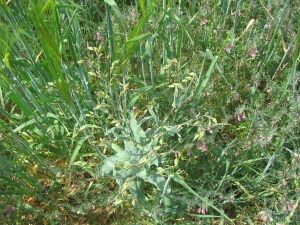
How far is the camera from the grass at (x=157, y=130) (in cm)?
115

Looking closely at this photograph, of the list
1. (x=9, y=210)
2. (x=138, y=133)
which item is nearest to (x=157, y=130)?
(x=138, y=133)

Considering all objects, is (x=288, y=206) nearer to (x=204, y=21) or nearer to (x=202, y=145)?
(x=202, y=145)

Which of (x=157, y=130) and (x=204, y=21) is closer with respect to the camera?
(x=157, y=130)

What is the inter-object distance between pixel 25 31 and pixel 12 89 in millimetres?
203

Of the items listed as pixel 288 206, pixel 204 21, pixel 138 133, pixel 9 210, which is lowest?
pixel 288 206

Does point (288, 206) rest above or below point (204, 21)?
below

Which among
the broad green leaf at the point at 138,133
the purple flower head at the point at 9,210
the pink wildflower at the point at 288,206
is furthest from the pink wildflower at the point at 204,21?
the purple flower head at the point at 9,210

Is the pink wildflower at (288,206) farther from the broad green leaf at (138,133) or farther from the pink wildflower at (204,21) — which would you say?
the pink wildflower at (204,21)

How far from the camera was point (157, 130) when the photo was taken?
1.06 metres

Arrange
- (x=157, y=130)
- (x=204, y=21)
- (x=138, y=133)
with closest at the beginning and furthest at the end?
(x=157, y=130)
(x=138, y=133)
(x=204, y=21)

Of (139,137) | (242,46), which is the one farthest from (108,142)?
(242,46)

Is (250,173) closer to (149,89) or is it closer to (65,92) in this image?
(149,89)

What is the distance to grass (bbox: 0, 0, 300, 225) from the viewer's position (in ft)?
3.78

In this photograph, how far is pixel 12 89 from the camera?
1181mm
